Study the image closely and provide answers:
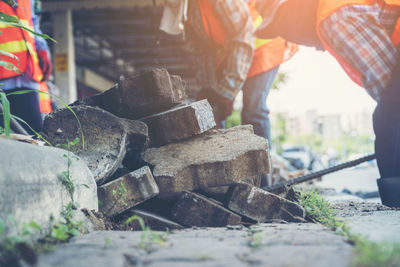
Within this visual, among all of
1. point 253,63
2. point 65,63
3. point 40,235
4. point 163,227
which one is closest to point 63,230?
point 40,235

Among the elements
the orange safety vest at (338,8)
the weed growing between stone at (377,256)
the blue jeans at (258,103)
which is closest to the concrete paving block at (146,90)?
the orange safety vest at (338,8)

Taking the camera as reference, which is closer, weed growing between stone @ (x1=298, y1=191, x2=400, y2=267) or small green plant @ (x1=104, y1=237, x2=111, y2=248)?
weed growing between stone @ (x1=298, y1=191, x2=400, y2=267)

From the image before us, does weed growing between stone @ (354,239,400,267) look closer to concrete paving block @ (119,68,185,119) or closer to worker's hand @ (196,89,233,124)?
concrete paving block @ (119,68,185,119)

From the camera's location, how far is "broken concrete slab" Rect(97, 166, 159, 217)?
222 centimetres

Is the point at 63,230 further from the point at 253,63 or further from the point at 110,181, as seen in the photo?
the point at 253,63

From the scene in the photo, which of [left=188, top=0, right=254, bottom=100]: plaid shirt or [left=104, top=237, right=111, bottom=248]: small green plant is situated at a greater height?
[left=188, top=0, right=254, bottom=100]: plaid shirt

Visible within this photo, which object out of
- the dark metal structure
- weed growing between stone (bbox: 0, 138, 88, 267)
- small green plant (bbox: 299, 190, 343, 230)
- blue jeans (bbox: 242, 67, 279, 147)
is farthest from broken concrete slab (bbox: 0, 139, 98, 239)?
the dark metal structure

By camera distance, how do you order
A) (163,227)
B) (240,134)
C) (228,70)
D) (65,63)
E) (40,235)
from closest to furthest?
(40,235)
(163,227)
(240,134)
(228,70)
(65,63)

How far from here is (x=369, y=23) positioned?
3.02 metres

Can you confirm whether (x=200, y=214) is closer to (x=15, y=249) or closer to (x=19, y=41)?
(x=15, y=249)

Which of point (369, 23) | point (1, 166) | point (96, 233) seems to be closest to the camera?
point (1, 166)

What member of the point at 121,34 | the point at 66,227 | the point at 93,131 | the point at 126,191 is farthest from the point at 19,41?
the point at 121,34

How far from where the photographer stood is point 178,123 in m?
2.65

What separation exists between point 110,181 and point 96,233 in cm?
61
